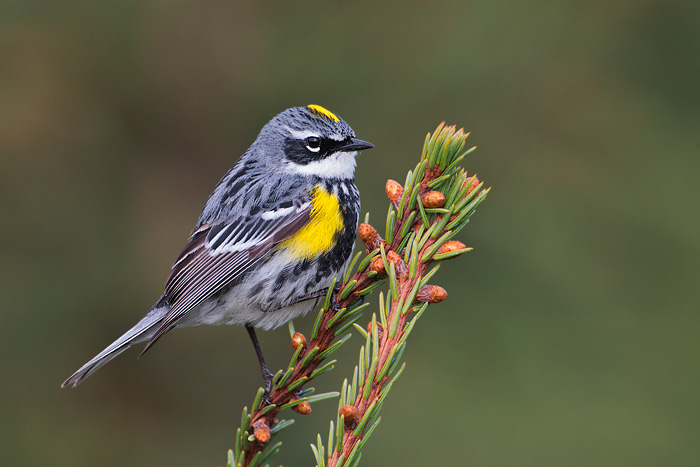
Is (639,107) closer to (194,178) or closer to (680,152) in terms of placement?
(680,152)

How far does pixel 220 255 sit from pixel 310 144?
0.66 m

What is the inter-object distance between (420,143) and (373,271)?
1.80 meters

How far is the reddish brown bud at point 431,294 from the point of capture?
1.83 m

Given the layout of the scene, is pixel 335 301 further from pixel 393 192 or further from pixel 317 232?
pixel 317 232

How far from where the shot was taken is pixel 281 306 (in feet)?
9.25

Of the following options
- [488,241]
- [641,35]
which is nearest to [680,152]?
[641,35]

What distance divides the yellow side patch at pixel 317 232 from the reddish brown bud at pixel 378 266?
31.0 inches

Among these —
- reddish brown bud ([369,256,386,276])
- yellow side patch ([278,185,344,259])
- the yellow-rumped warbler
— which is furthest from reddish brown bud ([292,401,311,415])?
yellow side patch ([278,185,344,259])

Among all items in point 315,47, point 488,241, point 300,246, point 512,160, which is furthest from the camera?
point 315,47

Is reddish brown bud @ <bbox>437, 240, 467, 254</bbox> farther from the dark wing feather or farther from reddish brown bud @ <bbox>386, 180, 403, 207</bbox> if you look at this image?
the dark wing feather

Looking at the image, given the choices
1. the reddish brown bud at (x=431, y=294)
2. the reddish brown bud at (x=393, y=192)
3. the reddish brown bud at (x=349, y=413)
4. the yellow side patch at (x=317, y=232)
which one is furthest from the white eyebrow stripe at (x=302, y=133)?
the reddish brown bud at (x=349, y=413)

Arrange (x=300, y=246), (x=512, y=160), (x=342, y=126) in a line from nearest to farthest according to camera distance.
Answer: (x=300, y=246)
(x=342, y=126)
(x=512, y=160)

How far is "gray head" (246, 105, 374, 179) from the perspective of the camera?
2.99m

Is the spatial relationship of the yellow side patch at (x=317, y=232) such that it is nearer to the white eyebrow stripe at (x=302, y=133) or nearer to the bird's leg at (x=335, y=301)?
the white eyebrow stripe at (x=302, y=133)
